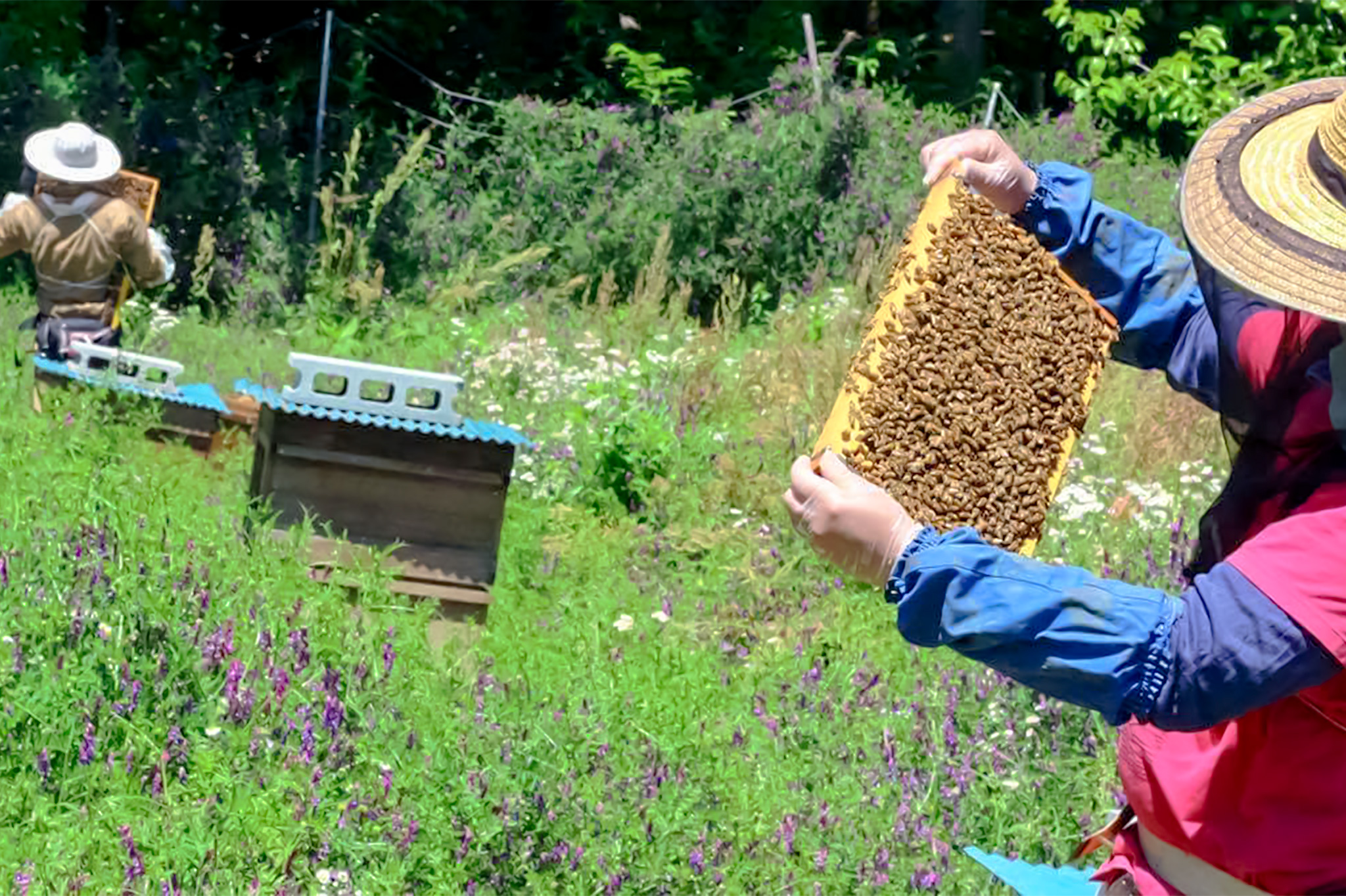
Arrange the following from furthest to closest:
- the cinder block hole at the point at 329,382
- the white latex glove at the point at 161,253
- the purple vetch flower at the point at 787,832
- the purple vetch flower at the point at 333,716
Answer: the white latex glove at the point at 161,253, the cinder block hole at the point at 329,382, the purple vetch flower at the point at 333,716, the purple vetch flower at the point at 787,832

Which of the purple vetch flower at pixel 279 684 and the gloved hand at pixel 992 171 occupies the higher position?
the gloved hand at pixel 992 171

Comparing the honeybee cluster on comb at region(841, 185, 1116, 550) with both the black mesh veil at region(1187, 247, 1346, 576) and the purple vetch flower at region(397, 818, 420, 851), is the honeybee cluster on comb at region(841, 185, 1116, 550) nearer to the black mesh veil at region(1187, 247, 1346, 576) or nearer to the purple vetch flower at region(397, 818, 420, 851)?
the black mesh veil at region(1187, 247, 1346, 576)

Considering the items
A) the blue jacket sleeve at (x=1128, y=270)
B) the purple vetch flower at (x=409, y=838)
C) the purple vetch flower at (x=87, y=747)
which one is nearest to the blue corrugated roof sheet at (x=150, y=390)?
the purple vetch flower at (x=87, y=747)

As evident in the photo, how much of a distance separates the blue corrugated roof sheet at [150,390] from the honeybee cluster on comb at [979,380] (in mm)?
4664

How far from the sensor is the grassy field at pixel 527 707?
12.2 ft

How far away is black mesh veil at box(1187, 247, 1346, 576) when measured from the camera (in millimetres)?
2117

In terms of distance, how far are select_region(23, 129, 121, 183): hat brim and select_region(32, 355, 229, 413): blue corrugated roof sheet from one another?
2.80 ft

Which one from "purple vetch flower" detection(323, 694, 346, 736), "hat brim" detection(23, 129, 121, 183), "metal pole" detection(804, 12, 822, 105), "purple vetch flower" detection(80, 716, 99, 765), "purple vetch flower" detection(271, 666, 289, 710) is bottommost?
"metal pole" detection(804, 12, 822, 105)

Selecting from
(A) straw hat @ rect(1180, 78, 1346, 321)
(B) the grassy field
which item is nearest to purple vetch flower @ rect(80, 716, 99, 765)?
(B) the grassy field

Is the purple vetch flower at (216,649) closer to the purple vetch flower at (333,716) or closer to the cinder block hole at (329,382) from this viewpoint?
the purple vetch flower at (333,716)

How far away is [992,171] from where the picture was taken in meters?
2.73

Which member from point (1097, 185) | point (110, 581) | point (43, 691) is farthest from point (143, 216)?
point (1097, 185)

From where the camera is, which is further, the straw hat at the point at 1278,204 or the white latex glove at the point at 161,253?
the white latex glove at the point at 161,253

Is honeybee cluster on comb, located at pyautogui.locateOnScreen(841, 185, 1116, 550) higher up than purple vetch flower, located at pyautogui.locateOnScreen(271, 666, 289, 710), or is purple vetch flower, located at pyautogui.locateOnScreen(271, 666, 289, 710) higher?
honeybee cluster on comb, located at pyautogui.locateOnScreen(841, 185, 1116, 550)
